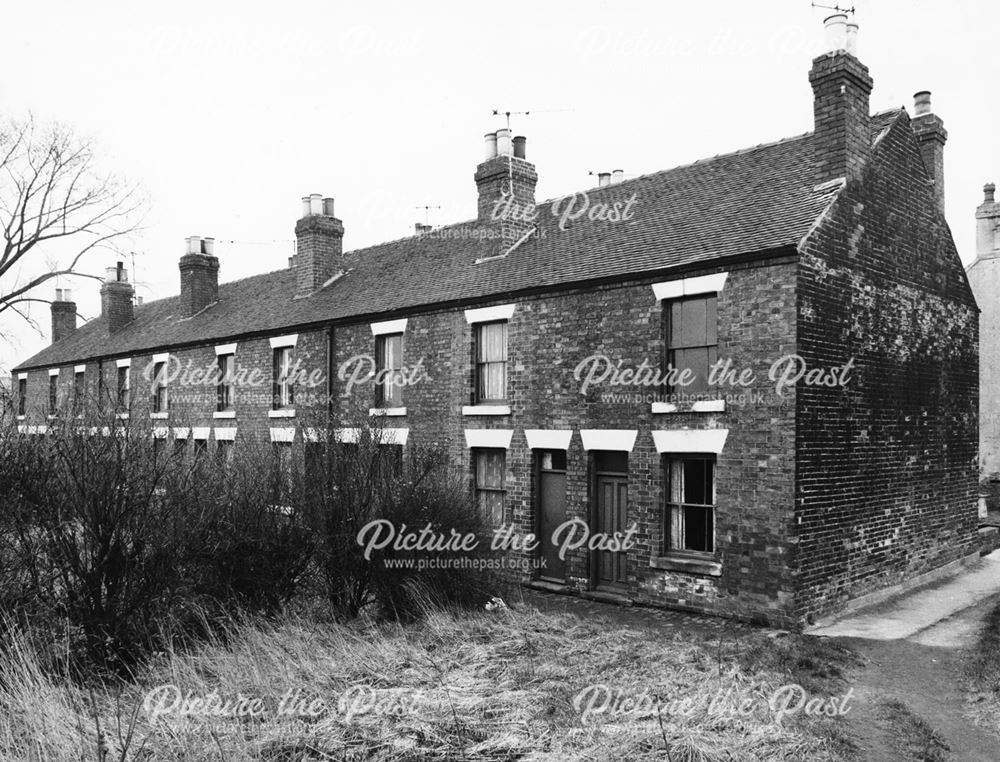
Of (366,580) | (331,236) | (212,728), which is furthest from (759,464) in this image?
(331,236)

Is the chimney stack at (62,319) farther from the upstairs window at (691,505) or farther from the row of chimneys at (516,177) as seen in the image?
the upstairs window at (691,505)

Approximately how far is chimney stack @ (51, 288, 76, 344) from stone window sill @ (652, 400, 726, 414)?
33093mm

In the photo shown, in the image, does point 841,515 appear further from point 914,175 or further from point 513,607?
point 914,175

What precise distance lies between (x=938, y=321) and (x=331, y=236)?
15.5m

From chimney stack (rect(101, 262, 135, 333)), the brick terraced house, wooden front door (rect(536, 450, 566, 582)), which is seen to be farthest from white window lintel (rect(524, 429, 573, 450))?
chimney stack (rect(101, 262, 135, 333))

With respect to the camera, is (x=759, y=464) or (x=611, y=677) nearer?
(x=611, y=677)

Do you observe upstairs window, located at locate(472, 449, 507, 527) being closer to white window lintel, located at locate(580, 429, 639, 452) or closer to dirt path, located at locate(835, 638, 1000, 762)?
white window lintel, located at locate(580, 429, 639, 452)

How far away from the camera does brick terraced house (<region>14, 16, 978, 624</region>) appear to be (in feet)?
39.6

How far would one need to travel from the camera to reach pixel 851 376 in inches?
508

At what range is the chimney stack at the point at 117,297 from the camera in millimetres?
31891

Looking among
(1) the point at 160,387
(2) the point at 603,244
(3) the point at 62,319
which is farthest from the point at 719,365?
(3) the point at 62,319

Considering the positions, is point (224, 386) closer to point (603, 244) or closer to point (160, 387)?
point (160, 387)

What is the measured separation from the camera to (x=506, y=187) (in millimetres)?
17969

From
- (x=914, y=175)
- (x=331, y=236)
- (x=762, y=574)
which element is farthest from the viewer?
(x=331, y=236)
